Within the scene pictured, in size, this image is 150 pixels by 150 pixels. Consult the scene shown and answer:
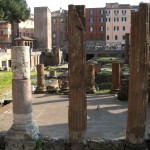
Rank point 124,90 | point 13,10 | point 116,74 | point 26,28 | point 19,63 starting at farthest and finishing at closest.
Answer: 1. point 26,28
2. point 13,10
3. point 116,74
4. point 124,90
5. point 19,63

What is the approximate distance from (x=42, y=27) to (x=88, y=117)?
54015 millimetres

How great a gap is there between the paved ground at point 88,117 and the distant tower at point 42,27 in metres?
48.2

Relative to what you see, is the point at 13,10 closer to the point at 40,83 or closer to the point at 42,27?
the point at 42,27

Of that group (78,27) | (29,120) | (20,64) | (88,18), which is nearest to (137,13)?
(78,27)

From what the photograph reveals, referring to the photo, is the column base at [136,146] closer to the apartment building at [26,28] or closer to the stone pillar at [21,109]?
the stone pillar at [21,109]

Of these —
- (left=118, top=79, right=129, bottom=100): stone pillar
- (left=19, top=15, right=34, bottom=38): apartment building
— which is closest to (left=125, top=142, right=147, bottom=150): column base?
(left=118, top=79, right=129, bottom=100): stone pillar

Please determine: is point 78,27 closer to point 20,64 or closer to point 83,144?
point 20,64

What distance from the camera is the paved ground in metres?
10.9

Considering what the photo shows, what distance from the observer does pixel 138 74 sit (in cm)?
896

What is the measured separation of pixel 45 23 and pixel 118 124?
55.1m

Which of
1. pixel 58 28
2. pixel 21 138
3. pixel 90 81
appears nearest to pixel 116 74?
pixel 90 81

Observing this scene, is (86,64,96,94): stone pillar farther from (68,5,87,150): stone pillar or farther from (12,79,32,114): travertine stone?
(68,5,87,150): stone pillar

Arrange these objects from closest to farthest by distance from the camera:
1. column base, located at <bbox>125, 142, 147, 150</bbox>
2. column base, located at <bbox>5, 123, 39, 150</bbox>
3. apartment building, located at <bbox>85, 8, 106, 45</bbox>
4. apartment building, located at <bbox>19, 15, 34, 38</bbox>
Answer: column base, located at <bbox>125, 142, 147, 150</bbox> < column base, located at <bbox>5, 123, 39, 150</bbox> < apartment building, located at <bbox>85, 8, 106, 45</bbox> < apartment building, located at <bbox>19, 15, 34, 38</bbox>

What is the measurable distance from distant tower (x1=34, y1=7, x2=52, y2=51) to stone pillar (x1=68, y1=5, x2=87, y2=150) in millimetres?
55999
